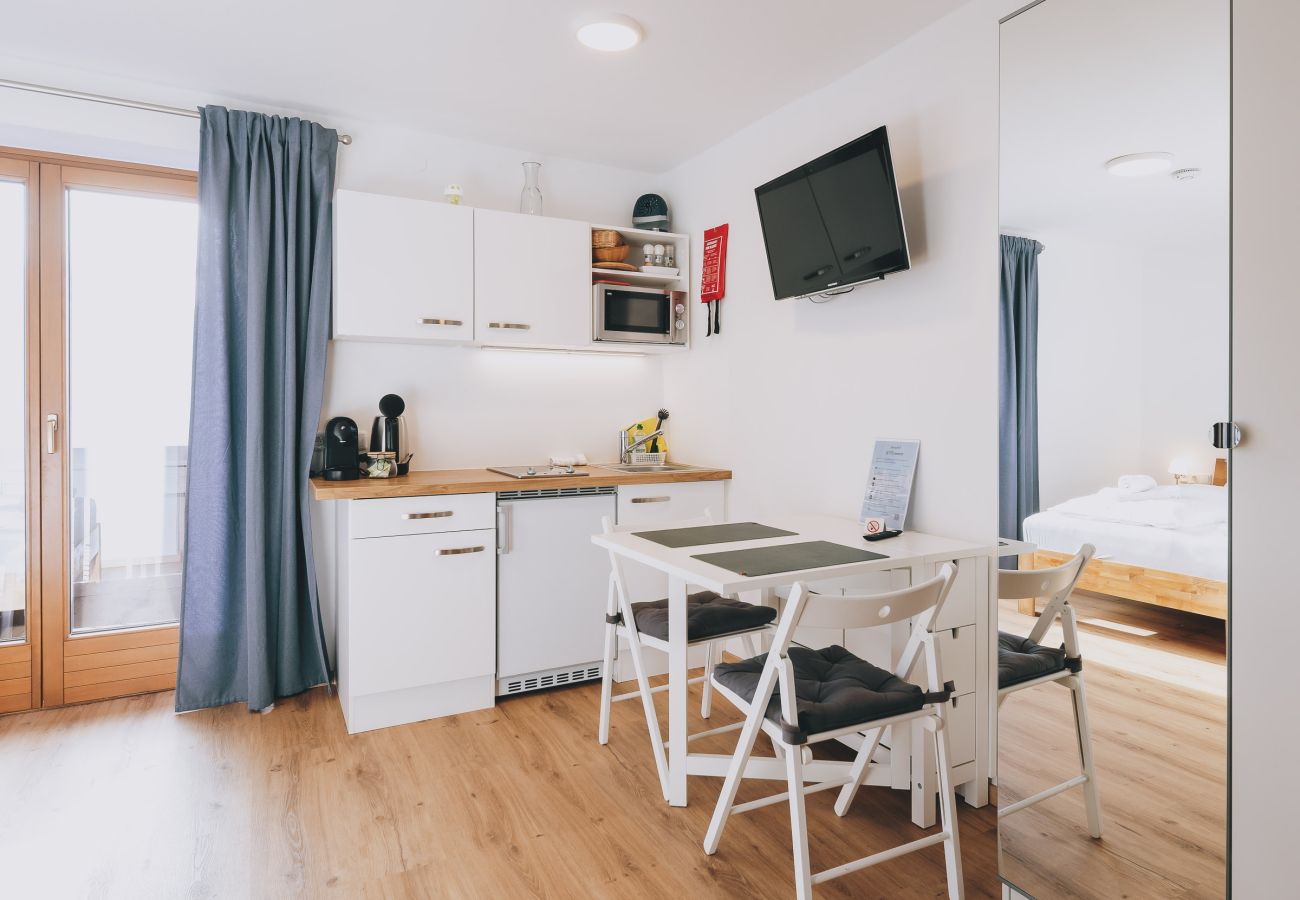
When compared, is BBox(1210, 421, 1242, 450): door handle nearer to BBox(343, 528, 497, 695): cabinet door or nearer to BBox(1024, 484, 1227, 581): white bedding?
BBox(1024, 484, 1227, 581): white bedding

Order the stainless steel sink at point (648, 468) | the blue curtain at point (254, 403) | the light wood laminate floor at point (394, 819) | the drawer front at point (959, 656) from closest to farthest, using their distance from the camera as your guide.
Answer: the light wood laminate floor at point (394, 819) → the drawer front at point (959, 656) → the blue curtain at point (254, 403) → the stainless steel sink at point (648, 468)

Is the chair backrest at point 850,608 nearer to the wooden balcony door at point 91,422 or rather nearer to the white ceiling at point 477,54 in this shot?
the white ceiling at point 477,54

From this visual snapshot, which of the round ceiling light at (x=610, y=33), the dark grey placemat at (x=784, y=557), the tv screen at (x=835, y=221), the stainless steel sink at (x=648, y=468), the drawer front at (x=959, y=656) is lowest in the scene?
the drawer front at (x=959, y=656)

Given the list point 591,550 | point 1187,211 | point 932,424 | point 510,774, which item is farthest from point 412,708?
point 1187,211

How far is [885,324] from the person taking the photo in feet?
8.57

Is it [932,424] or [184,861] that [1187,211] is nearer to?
[932,424]

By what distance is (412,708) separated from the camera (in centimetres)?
286

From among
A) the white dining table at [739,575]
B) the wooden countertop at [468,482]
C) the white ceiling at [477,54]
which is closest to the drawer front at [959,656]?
the white dining table at [739,575]

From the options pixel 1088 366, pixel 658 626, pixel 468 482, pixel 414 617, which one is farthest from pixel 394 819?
pixel 1088 366

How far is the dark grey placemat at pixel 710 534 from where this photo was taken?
2304 millimetres

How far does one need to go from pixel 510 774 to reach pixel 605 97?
2608 millimetres

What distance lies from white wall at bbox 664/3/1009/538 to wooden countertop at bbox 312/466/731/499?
0.36 meters

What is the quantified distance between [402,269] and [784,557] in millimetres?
2046

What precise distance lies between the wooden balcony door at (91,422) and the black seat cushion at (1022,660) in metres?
3.24
